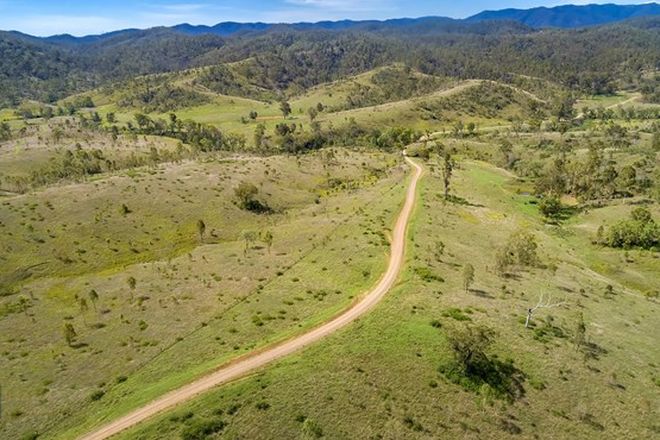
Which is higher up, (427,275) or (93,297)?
(93,297)

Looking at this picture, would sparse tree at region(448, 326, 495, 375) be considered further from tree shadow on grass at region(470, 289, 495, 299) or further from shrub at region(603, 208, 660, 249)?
shrub at region(603, 208, 660, 249)

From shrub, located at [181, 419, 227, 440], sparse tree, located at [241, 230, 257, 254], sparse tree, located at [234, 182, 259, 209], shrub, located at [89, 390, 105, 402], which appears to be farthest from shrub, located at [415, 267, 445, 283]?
sparse tree, located at [234, 182, 259, 209]

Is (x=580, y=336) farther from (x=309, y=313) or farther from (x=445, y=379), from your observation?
(x=309, y=313)

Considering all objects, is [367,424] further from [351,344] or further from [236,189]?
[236,189]

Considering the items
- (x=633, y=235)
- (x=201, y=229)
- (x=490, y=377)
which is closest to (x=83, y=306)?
(x=201, y=229)

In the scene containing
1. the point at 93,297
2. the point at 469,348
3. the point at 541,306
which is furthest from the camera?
the point at 93,297

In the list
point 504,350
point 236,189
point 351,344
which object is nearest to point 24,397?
point 351,344
